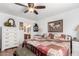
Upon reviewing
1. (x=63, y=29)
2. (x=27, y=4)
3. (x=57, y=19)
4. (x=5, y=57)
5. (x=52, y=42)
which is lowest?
(x=5, y=57)

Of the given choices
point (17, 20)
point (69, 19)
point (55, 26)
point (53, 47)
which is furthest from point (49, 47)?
point (17, 20)

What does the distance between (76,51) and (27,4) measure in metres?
0.88

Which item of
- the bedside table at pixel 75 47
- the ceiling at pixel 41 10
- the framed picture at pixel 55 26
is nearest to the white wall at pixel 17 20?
the ceiling at pixel 41 10

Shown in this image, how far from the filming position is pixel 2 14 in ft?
3.94

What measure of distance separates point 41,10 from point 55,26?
30cm

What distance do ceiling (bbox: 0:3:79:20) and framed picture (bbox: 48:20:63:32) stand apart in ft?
0.42

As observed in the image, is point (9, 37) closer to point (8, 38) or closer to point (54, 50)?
point (8, 38)

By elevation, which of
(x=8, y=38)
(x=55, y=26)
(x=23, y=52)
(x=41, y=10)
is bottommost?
(x=23, y=52)

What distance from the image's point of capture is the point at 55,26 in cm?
132

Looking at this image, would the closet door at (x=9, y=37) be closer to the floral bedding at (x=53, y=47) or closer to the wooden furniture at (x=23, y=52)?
the wooden furniture at (x=23, y=52)

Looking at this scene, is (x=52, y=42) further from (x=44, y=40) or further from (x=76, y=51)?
(x=76, y=51)

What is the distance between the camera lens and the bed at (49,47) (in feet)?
3.86

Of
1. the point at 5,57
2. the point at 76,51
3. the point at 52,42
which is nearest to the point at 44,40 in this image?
the point at 52,42

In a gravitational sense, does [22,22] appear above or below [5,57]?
above
